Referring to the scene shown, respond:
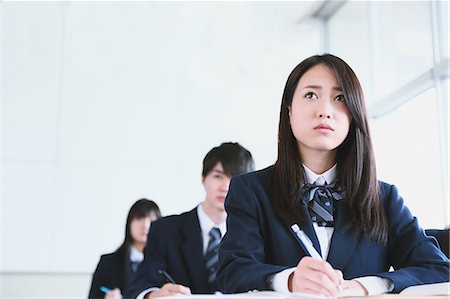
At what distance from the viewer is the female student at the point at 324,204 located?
4.12ft

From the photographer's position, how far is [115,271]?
11.6ft

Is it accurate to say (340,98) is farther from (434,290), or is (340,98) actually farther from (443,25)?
(443,25)

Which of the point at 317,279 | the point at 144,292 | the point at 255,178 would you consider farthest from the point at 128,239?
the point at 317,279

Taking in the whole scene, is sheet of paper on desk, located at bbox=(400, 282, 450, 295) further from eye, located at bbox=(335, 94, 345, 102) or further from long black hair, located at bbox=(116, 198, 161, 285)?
long black hair, located at bbox=(116, 198, 161, 285)

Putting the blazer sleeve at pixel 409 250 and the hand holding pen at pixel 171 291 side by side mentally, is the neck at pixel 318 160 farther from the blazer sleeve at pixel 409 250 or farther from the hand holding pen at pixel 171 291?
the hand holding pen at pixel 171 291

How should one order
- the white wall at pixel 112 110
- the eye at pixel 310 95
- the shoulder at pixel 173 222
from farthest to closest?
the white wall at pixel 112 110, the shoulder at pixel 173 222, the eye at pixel 310 95

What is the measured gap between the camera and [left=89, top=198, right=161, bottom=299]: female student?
3.45 meters

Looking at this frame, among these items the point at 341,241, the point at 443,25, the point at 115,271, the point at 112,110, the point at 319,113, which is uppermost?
the point at 443,25

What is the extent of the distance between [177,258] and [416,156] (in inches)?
80.4

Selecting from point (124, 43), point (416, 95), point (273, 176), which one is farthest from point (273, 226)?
point (124, 43)

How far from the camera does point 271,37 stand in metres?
5.12

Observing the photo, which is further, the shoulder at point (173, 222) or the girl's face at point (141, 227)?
the girl's face at point (141, 227)

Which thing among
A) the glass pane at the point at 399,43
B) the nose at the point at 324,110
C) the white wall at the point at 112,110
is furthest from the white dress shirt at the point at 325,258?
the white wall at the point at 112,110

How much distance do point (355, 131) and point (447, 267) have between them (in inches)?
12.9
